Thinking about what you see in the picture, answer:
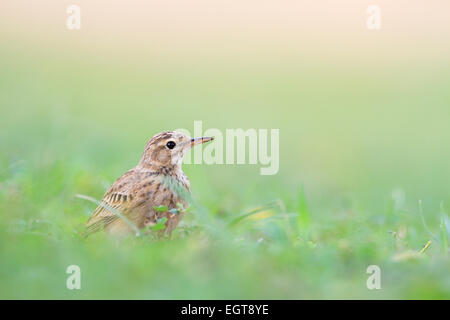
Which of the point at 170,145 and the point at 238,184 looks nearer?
the point at 170,145

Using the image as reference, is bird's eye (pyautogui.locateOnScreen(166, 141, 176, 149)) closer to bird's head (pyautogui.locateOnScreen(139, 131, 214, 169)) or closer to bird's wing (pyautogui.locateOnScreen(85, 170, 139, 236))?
bird's head (pyautogui.locateOnScreen(139, 131, 214, 169))

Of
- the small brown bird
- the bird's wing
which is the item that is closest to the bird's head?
the small brown bird

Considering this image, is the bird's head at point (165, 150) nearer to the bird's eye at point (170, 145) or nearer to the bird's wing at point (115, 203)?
the bird's eye at point (170, 145)

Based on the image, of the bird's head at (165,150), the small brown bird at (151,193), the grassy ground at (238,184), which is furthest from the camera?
the bird's head at (165,150)

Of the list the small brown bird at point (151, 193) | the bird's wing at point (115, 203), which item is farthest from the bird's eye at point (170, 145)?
the bird's wing at point (115, 203)

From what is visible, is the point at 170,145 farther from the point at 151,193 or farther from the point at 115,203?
the point at 115,203

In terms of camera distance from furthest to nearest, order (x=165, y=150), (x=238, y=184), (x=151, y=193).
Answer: (x=238, y=184), (x=165, y=150), (x=151, y=193)

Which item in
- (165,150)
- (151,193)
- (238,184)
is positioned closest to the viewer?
(151,193)

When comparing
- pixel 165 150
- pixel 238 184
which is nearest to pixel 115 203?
pixel 165 150
